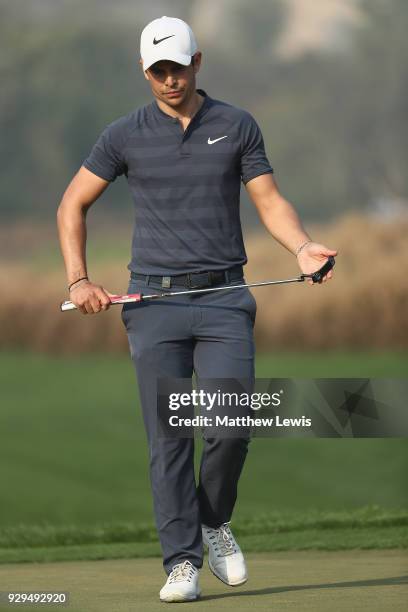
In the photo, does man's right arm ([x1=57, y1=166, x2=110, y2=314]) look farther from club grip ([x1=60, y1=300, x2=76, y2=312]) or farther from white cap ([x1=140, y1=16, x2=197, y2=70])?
white cap ([x1=140, y1=16, x2=197, y2=70])

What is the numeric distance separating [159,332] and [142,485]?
7.91 metres

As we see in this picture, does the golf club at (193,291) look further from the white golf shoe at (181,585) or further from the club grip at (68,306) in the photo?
the white golf shoe at (181,585)

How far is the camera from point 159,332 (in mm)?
4176

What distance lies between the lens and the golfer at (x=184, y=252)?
4.17 meters

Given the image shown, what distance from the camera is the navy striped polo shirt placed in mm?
4180

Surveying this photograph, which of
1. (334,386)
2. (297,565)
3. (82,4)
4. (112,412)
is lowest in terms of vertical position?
(297,565)

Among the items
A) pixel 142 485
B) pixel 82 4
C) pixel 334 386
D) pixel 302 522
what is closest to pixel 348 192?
pixel 82 4

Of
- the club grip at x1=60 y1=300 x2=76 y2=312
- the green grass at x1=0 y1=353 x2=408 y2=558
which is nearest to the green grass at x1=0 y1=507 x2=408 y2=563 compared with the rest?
the green grass at x1=0 y1=353 x2=408 y2=558

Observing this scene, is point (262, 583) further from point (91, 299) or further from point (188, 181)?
point (188, 181)

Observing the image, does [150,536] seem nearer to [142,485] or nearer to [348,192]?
[142,485]

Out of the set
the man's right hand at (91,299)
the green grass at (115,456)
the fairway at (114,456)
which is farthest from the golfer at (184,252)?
the fairway at (114,456)

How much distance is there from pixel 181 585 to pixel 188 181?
117cm

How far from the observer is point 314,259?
13.4ft

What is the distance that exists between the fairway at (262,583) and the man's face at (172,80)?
1.46 meters
